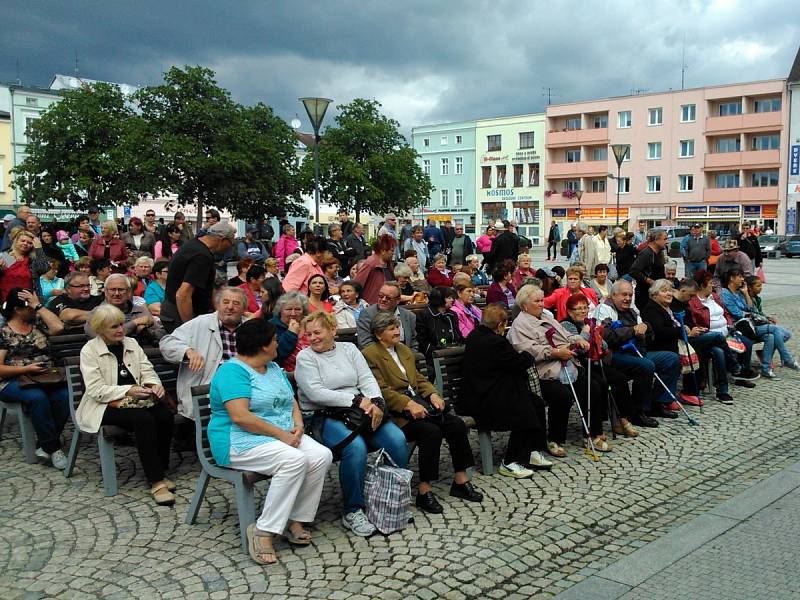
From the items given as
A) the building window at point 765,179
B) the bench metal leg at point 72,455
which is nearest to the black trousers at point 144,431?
the bench metal leg at point 72,455

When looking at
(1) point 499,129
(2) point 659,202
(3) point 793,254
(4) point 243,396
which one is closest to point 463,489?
(4) point 243,396

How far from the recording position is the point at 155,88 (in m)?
33.8

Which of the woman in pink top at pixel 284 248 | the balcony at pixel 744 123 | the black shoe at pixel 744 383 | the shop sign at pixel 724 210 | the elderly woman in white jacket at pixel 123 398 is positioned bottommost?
the black shoe at pixel 744 383

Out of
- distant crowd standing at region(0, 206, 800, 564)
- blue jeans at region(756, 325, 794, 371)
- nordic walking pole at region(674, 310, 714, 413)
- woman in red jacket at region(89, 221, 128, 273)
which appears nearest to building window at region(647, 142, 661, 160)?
blue jeans at region(756, 325, 794, 371)

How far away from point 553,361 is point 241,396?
10.1 feet

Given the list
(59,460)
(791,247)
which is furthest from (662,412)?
(791,247)

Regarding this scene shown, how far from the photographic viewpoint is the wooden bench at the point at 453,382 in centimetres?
602

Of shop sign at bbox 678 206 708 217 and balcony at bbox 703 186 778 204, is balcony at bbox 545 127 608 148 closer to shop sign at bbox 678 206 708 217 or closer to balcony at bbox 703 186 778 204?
shop sign at bbox 678 206 708 217

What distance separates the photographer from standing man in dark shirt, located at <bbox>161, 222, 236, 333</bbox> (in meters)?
6.34

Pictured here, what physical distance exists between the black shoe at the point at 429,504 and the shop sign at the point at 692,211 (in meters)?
63.1

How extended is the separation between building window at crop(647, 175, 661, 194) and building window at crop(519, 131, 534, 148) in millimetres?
12407

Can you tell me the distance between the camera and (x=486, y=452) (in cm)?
603

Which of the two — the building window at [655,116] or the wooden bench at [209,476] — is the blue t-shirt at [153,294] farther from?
the building window at [655,116]

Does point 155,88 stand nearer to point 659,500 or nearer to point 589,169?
point 659,500
